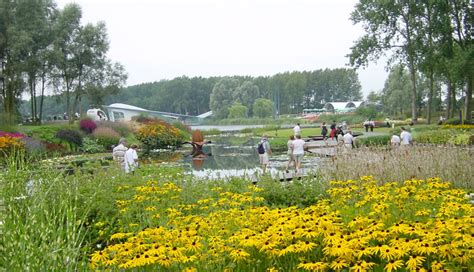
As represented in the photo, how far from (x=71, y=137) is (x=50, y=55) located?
28.4 feet

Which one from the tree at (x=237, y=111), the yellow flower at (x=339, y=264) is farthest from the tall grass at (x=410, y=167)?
the tree at (x=237, y=111)

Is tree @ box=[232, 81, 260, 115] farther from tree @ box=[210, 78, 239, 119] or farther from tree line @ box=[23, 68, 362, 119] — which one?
tree line @ box=[23, 68, 362, 119]

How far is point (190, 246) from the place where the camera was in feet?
12.8

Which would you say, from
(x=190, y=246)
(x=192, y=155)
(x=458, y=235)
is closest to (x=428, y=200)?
(x=458, y=235)

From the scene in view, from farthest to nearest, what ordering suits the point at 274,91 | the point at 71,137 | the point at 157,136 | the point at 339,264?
1. the point at 274,91
2. the point at 157,136
3. the point at 71,137
4. the point at 339,264

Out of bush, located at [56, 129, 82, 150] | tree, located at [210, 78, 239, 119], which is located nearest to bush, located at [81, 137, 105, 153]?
bush, located at [56, 129, 82, 150]

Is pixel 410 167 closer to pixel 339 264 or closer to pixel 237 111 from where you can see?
pixel 339 264

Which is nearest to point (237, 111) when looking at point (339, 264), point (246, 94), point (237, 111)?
point (237, 111)

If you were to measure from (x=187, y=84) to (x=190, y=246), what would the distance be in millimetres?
119829

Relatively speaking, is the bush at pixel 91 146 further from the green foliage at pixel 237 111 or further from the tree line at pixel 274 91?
the tree line at pixel 274 91

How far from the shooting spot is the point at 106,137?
33062mm

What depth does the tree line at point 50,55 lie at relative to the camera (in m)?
35.1

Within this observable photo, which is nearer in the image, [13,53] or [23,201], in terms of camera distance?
[23,201]

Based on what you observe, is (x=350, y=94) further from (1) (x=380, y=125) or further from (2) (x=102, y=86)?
(2) (x=102, y=86)
